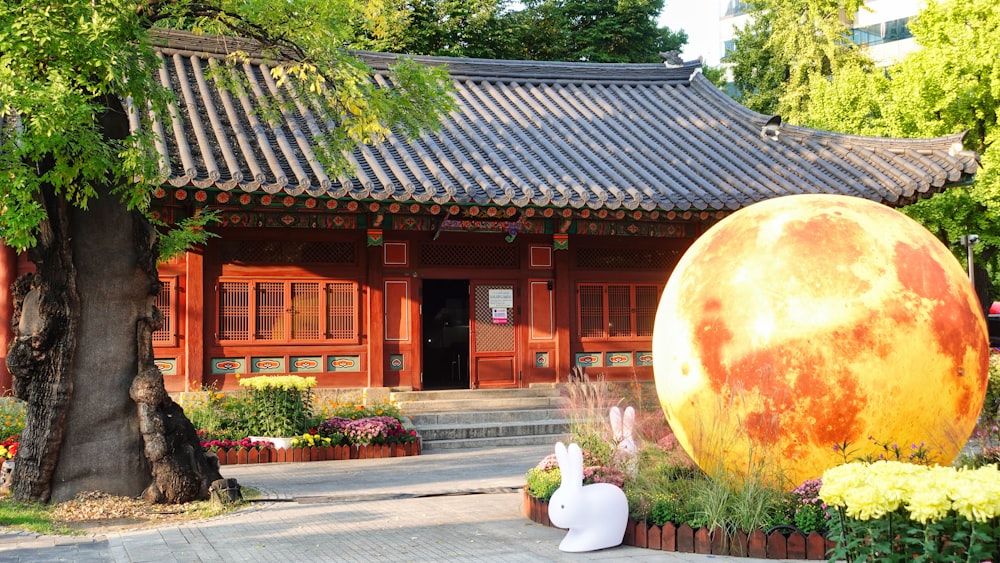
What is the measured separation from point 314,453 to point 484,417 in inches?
128

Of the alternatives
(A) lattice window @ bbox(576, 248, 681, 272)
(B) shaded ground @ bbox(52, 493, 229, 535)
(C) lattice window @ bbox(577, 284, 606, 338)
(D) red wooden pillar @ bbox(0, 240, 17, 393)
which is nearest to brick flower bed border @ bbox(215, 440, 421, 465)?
(B) shaded ground @ bbox(52, 493, 229, 535)

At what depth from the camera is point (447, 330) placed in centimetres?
2058

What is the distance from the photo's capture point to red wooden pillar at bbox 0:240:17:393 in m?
13.7

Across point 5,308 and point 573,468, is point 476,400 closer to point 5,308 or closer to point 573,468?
point 5,308

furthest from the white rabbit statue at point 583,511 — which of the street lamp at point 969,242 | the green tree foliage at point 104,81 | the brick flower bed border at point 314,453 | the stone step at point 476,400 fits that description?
the street lamp at point 969,242

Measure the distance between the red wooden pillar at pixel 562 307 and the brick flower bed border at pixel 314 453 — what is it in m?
4.18

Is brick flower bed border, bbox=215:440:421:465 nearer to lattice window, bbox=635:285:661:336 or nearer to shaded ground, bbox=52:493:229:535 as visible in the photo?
shaded ground, bbox=52:493:229:535

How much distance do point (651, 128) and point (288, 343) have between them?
874 cm

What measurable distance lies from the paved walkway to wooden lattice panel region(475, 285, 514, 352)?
5.73 meters

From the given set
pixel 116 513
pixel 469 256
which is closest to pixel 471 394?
pixel 469 256

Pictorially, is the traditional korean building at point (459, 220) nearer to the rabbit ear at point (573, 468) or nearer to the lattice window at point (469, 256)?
the lattice window at point (469, 256)

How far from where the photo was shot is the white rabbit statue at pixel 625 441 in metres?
7.80

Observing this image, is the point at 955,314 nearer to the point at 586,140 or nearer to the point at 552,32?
the point at 586,140

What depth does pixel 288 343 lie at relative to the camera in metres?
14.9
